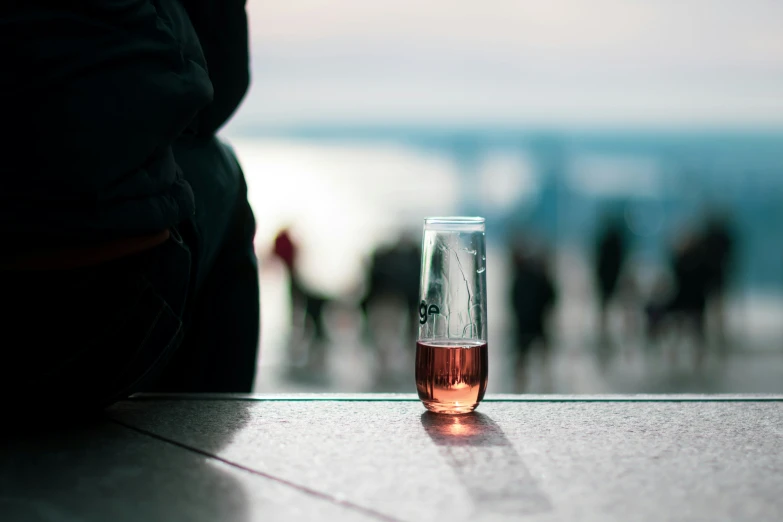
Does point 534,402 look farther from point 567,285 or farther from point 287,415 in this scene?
point 567,285

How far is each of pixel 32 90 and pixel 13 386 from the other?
33cm

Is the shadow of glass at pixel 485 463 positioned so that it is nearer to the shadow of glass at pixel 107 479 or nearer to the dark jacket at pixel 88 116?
the shadow of glass at pixel 107 479

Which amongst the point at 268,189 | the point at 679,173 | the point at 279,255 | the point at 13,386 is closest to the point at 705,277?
the point at 279,255

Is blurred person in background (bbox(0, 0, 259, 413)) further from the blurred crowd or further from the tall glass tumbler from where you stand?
the blurred crowd

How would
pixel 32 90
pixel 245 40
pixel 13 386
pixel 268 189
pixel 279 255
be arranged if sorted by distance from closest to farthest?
pixel 32 90 < pixel 13 386 < pixel 245 40 < pixel 279 255 < pixel 268 189

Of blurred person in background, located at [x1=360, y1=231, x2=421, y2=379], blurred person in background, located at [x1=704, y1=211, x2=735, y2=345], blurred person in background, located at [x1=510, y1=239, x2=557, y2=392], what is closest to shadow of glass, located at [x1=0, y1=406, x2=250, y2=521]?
blurred person in background, located at [x1=510, y1=239, x2=557, y2=392]

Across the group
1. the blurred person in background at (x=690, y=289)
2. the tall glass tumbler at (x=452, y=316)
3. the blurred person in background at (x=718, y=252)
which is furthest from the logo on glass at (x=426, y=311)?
the blurred person in background at (x=718, y=252)

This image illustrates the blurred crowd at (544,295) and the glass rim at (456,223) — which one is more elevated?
the glass rim at (456,223)

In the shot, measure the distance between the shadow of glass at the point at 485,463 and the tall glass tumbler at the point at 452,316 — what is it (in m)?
0.03

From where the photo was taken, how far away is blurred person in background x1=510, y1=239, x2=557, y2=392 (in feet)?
23.9

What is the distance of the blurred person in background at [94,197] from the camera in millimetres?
778

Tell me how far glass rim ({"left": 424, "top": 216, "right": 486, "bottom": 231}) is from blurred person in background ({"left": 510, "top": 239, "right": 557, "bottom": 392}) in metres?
6.24

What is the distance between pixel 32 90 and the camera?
30.3 inches

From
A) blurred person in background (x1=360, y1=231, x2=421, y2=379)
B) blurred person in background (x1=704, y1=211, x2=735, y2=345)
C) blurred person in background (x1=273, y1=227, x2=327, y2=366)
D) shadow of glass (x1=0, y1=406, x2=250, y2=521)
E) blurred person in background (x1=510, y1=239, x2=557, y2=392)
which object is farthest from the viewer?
blurred person in background (x1=273, y1=227, x2=327, y2=366)
